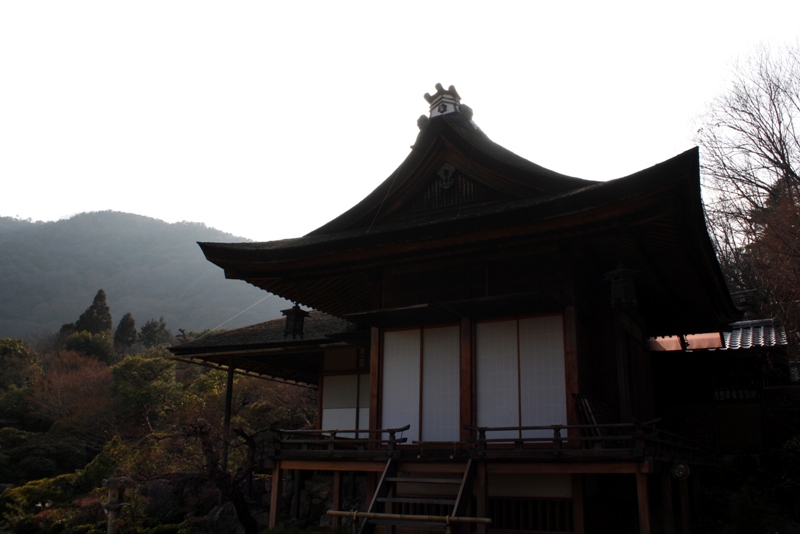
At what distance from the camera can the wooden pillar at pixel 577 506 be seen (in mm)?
8070

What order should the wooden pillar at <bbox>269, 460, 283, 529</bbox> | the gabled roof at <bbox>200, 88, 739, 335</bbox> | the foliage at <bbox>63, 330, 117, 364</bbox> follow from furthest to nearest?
the foliage at <bbox>63, 330, 117, 364</bbox> < the wooden pillar at <bbox>269, 460, 283, 529</bbox> < the gabled roof at <bbox>200, 88, 739, 335</bbox>

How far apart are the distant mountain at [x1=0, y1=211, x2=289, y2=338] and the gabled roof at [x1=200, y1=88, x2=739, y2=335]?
88139 mm

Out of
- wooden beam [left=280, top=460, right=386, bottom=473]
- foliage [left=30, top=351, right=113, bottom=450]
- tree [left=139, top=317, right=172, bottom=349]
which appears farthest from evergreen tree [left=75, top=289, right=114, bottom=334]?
wooden beam [left=280, top=460, right=386, bottom=473]

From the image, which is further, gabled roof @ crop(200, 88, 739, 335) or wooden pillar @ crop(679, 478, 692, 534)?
wooden pillar @ crop(679, 478, 692, 534)

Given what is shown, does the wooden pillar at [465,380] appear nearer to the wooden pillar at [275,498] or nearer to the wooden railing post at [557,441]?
the wooden railing post at [557,441]

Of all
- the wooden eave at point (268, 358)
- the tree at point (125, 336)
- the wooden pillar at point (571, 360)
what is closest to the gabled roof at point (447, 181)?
the wooden pillar at point (571, 360)

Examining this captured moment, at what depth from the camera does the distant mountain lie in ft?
347

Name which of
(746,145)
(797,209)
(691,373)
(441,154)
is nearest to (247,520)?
(441,154)

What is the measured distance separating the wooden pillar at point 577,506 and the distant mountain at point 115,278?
91322 millimetres

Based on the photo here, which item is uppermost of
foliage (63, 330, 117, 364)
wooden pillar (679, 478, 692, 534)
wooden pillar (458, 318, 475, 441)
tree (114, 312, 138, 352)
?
tree (114, 312, 138, 352)

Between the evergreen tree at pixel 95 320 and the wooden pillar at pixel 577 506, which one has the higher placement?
the evergreen tree at pixel 95 320

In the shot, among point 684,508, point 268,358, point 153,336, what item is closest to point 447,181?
point 684,508

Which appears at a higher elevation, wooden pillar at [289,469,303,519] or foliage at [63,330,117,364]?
foliage at [63,330,117,364]

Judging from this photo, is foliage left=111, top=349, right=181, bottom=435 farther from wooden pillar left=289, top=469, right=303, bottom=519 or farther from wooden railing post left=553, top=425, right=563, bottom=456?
wooden railing post left=553, top=425, right=563, bottom=456
